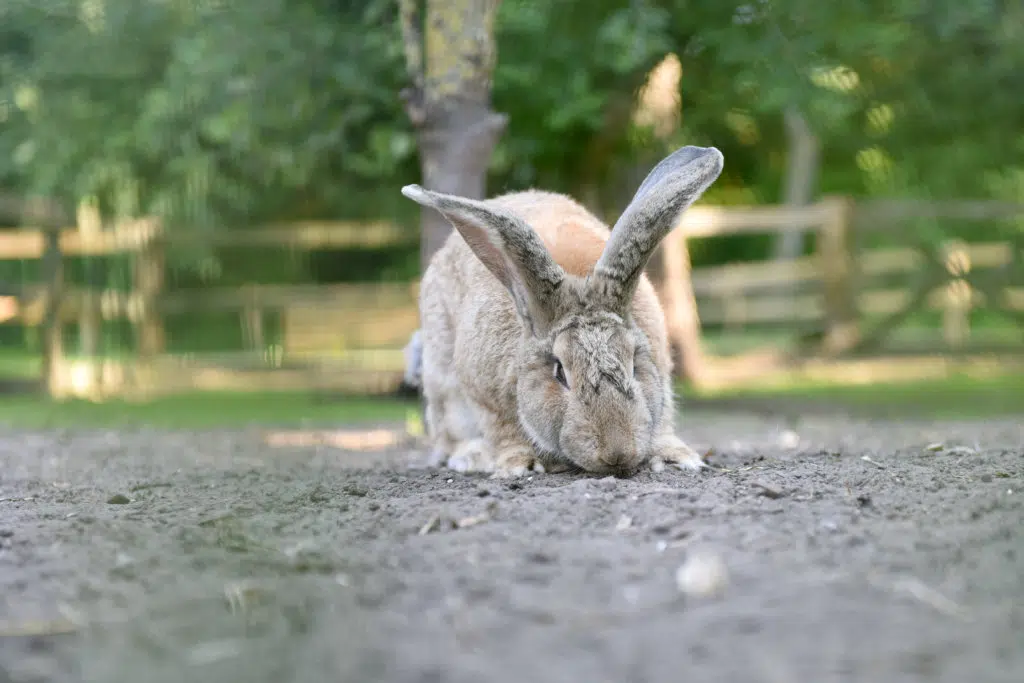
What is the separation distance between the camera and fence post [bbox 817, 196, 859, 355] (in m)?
12.9

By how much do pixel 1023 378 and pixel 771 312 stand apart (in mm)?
5038

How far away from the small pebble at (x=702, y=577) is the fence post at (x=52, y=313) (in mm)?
10326

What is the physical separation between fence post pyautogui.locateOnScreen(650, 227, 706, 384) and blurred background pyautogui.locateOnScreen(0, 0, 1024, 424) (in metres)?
0.04

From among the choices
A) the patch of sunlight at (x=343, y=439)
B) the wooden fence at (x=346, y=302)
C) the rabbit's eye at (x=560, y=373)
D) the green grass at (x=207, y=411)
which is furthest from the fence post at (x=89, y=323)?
the rabbit's eye at (x=560, y=373)

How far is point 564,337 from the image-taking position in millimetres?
4309

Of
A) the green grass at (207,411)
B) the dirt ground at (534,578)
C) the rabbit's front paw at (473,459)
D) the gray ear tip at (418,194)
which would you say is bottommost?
the green grass at (207,411)


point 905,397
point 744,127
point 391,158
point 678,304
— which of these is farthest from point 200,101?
point 744,127

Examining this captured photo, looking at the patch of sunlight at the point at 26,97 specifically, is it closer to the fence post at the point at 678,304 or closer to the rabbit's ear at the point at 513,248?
the fence post at the point at 678,304

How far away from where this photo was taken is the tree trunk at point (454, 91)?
675cm

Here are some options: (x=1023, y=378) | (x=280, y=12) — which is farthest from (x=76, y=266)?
(x=1023, y=378)

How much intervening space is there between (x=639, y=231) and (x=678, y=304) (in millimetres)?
6723

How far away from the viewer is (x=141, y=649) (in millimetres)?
2424

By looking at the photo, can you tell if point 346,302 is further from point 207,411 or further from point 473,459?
point 473,459

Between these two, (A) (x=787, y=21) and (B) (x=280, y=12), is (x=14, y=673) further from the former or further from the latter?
(A) (x=787, y=21)
